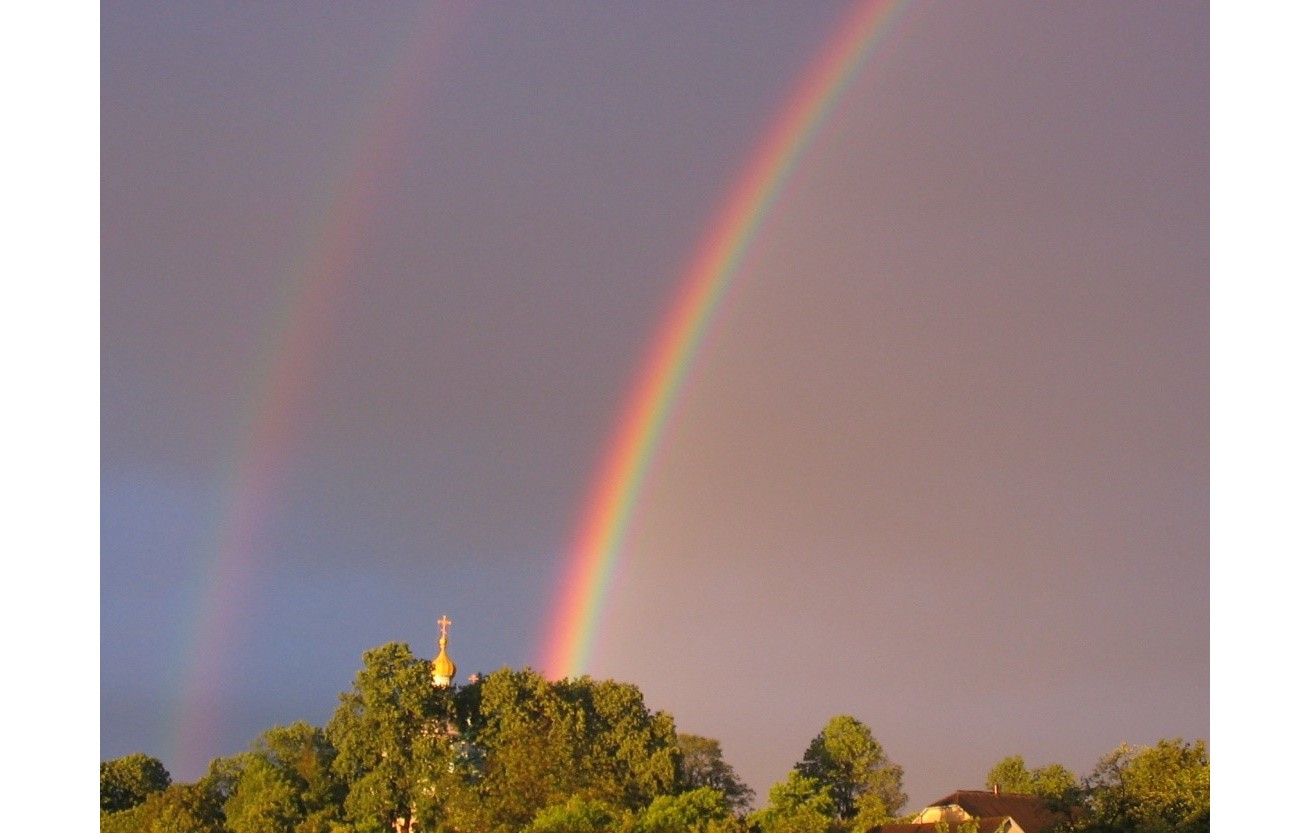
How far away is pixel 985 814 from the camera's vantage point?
8269 centimetres

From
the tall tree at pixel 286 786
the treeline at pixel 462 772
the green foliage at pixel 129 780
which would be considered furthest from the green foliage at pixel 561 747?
the green foliage at pixel 129 780

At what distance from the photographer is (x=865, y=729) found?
89438mm

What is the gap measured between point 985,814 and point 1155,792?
35362 mm

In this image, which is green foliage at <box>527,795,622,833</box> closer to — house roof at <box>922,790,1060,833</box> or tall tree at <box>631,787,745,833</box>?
tall tree at <box>631,787,745,833</box>

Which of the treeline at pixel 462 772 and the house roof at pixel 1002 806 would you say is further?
the house roof at pixel 1002 806

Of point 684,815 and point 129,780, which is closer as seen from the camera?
point 684,815

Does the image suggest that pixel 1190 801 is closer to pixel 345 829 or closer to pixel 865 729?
pixel 345 829

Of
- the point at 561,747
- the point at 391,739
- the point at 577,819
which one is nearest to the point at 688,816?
the point at 577,819

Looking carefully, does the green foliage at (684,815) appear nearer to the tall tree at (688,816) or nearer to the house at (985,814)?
the tall tree at (688,816)

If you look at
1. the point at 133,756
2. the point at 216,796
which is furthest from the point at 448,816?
the point at 133,756

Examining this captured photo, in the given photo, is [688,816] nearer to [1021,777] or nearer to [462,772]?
[462,772]

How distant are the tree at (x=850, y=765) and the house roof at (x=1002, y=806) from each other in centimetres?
324

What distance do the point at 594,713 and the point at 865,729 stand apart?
19416mm

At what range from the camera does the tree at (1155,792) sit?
4684cm
